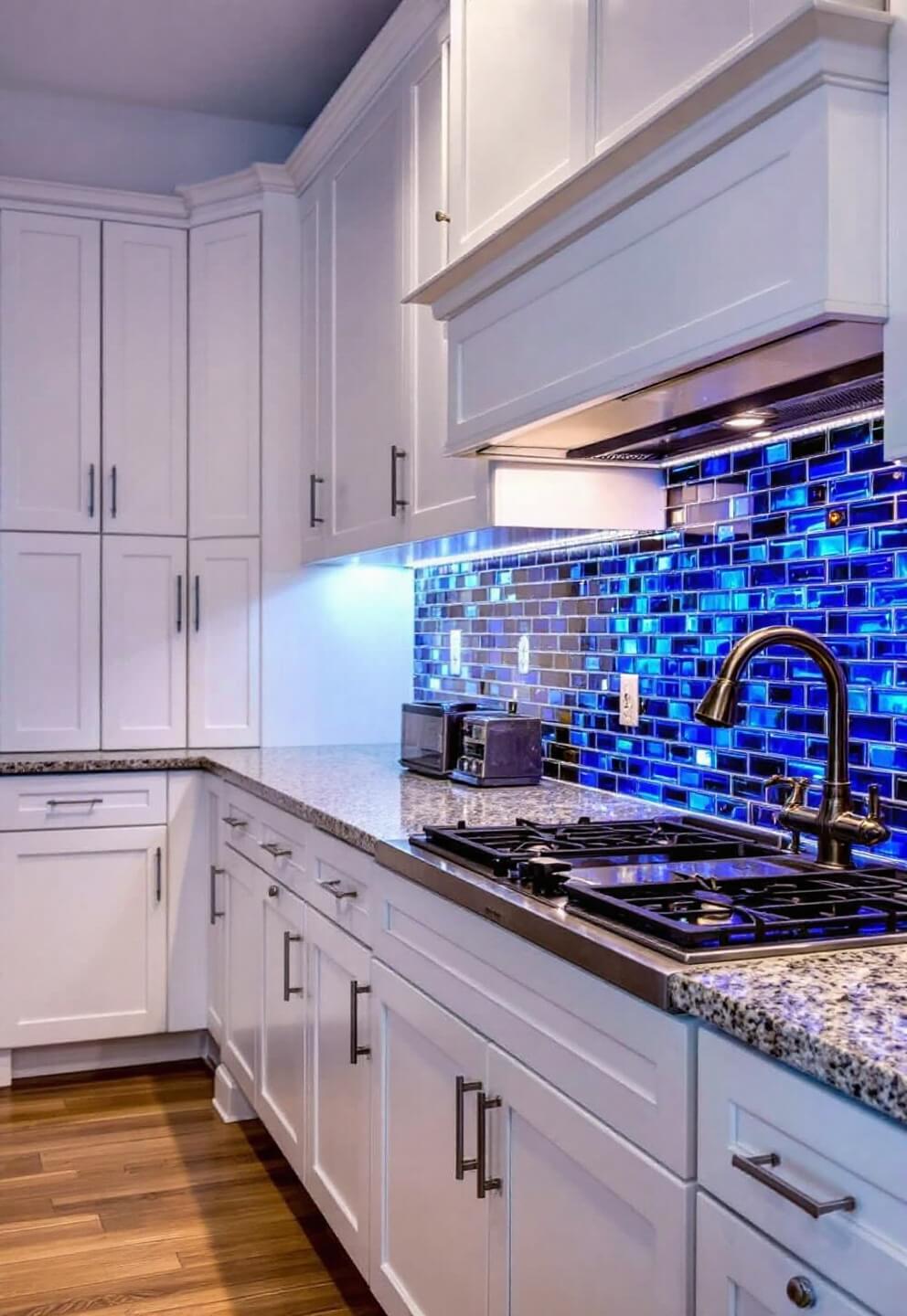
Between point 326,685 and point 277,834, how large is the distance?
1.16 m

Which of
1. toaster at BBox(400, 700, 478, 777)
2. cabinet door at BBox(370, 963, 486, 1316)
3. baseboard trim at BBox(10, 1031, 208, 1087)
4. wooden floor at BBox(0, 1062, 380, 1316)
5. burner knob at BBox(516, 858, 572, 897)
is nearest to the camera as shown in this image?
burner knob at BBox(516, 858, 572, 897)

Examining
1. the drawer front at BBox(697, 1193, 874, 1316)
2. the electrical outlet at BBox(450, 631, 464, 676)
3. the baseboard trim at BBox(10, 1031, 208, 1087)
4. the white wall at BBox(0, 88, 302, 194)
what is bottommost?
the baseboard trim at BBox(10, 1031, 208, 1087)

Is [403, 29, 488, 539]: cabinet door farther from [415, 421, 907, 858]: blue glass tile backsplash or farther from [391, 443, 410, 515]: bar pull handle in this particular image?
[415, 421, 907, 858]: blue glass tile backsplash

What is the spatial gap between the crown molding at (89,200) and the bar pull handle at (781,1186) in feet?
11.2

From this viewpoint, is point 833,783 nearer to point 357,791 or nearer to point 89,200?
point 357,791

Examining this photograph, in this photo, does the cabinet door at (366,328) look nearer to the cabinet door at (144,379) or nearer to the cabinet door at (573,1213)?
the cabinet door at (144,379)

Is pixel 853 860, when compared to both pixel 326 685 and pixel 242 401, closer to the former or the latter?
pixel 326 685

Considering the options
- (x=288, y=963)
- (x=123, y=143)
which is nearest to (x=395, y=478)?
(x=288, y=963)

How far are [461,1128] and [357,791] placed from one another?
114cm

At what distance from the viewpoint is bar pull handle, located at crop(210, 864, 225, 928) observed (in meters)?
3.46

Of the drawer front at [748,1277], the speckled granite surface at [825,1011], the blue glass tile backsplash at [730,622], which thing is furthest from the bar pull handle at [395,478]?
the drawer front at [748,1277]

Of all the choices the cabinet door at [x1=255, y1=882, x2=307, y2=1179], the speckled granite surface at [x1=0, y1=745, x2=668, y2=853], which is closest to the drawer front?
the speckled granite surface at [x1=0, y1=745, x2=668, y2=853]

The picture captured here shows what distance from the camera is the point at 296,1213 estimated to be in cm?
275

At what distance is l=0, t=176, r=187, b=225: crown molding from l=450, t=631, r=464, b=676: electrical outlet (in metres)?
1.51
